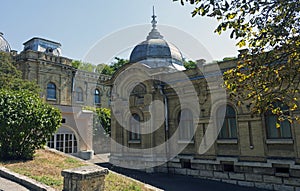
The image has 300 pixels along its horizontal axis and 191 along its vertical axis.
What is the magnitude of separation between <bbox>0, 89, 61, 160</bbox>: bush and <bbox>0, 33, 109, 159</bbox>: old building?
33.2 feet

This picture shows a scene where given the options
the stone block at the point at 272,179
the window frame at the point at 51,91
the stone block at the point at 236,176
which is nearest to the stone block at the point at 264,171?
the stone block at the point at 272,179

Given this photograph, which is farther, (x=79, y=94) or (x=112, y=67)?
(x=112, y=67)

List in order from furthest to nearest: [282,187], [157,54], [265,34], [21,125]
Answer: [157,54] → [282,187] → [21,125] → [265,34]

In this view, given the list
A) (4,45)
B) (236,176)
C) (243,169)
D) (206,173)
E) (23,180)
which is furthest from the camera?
(4,45)

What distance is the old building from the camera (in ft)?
75.0

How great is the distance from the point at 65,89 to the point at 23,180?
24.5 metres

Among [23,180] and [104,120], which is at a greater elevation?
[104,120]

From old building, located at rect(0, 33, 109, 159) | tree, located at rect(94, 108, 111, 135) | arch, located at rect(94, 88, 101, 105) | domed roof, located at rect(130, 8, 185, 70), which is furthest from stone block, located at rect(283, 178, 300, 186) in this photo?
arch, located at rect(94, 88, 101, 105)

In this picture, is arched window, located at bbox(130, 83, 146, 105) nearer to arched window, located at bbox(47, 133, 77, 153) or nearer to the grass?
the grass

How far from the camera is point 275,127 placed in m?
12.7

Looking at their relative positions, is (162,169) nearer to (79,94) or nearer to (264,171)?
(264,171)

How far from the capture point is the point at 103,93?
37.1 m

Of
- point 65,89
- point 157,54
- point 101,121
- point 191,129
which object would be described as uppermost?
point 157,54

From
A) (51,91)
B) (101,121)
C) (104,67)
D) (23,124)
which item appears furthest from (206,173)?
(104,67)
